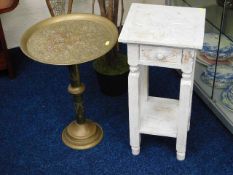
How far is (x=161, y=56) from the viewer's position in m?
1.82

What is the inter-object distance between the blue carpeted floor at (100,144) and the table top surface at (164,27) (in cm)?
73

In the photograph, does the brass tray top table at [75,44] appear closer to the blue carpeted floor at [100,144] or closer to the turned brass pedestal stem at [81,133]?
the turned brass pedestal stem at [81,133]

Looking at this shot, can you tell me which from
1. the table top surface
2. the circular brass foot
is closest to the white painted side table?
the table top surface

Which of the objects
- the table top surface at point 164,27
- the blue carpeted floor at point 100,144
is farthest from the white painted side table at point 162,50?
the blue carpeted floor at point 100,144

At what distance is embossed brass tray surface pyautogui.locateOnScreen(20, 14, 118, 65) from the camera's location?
1.87m

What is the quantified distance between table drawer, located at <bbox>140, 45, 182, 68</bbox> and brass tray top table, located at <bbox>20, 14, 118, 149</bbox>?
0.55ft

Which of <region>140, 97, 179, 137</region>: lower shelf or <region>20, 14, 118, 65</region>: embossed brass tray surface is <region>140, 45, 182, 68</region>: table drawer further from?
<region>140, 97, 179, 137</region>: lower shelf

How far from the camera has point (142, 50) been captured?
183 centimetres

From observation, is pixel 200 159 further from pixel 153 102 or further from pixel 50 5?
pixel 50 5

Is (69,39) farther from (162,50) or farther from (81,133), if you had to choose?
(81,133)

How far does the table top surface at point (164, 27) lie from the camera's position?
A: 1.77 m

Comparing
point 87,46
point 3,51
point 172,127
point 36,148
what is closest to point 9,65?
point 3,51

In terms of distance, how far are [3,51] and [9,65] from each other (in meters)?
0.11

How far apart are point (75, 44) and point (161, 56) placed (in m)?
0.42
